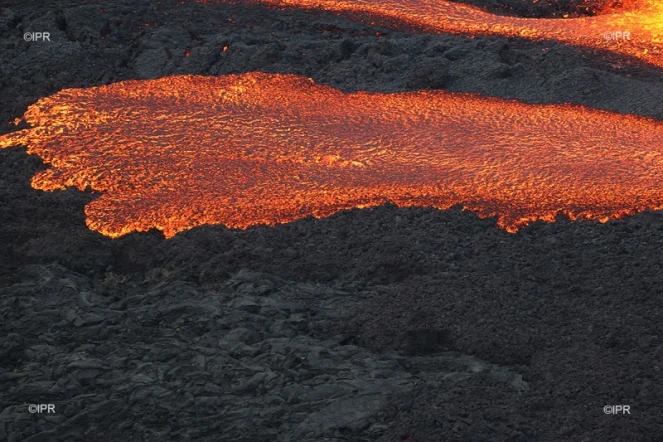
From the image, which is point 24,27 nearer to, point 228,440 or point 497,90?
point 497,90

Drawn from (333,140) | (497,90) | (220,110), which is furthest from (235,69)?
(497,90)

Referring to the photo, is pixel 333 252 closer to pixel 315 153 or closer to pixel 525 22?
pixel 315 153

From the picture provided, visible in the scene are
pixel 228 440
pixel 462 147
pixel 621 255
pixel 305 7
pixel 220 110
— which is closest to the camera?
pixel 228 440
